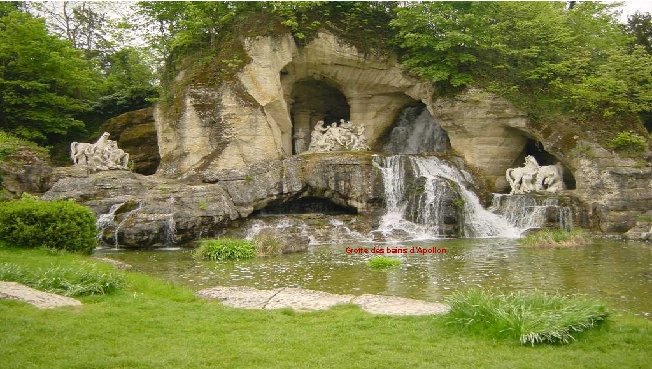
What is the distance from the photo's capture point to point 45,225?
12.7 metres

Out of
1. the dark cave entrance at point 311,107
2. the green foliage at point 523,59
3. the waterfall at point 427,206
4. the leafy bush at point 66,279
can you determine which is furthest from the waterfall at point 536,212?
the leafy bush at point 66,279

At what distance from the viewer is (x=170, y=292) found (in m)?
9.02

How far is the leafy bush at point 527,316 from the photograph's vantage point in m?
5.82

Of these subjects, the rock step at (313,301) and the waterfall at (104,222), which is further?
the waterfall at (104,222)

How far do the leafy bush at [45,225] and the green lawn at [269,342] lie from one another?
5.98 meters

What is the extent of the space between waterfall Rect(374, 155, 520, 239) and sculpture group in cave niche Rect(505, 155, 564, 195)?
2.28 m

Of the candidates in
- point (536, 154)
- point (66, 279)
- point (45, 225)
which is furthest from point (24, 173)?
point (536, 154)

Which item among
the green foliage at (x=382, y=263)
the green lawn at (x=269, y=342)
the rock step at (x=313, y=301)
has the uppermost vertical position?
the green lawn at (x=269, y=342)

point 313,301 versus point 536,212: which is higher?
point 536,212

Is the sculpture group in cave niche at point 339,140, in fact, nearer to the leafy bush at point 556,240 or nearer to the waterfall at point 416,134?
the waterfall at point 416,134

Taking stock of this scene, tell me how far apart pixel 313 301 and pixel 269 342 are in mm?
2324

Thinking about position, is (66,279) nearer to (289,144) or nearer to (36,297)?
(36,297)

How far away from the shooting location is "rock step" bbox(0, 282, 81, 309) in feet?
23.7

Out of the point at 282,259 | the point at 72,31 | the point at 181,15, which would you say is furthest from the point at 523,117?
the point at 72,31
